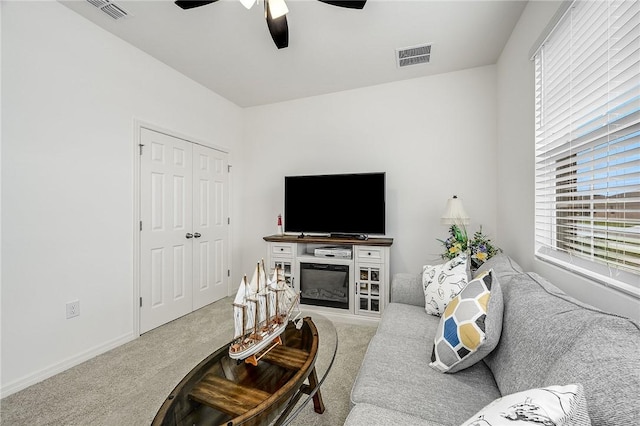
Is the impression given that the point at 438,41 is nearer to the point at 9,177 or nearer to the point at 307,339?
the point at 307,339

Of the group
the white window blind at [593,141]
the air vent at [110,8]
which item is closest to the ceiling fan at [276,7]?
the air vent at [110,8]

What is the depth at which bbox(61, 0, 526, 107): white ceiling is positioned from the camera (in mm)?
2082

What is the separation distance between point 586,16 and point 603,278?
1303 mm

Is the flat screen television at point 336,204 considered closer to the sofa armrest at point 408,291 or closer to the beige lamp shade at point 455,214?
the beige lamp shade at point 455,214

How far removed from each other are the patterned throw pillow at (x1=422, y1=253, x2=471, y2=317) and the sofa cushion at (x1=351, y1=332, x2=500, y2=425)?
1.73 feet

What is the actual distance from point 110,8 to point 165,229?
1.96 meters

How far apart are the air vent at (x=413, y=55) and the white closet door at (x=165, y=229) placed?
255 centimetres

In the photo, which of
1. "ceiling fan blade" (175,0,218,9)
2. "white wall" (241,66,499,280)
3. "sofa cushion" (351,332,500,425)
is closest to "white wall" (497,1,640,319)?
"white wall" (241,66,499,280)

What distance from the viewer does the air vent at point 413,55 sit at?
260cm

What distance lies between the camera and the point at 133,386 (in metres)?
1.83

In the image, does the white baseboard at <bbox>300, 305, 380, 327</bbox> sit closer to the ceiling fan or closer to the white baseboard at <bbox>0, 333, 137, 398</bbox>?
the white baseboard at <bbox>0, 333, 137, 398</bbox>

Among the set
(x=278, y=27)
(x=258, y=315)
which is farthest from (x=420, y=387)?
(x=278, y=27)

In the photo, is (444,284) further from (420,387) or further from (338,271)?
(338,271)

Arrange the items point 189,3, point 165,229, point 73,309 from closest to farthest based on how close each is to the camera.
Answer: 1. point 189,3
2. point 73,309
3. point 165,229
